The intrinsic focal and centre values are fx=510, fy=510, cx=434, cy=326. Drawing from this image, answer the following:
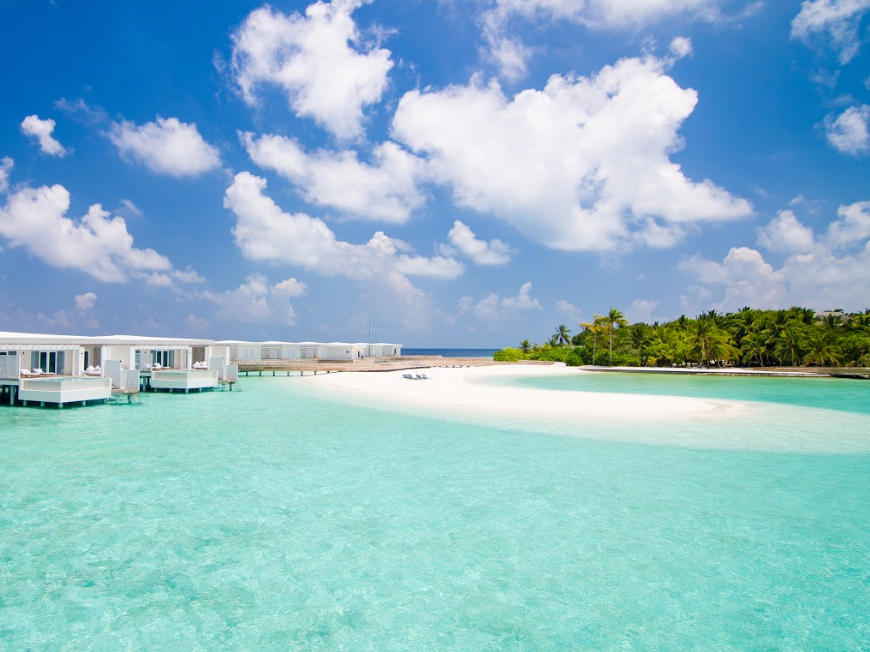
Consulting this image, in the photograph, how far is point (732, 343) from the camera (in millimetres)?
58375

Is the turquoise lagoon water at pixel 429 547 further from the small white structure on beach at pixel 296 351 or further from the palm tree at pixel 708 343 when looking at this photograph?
the palm tree at pixel 708 343

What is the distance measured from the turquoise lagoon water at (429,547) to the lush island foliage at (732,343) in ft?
153

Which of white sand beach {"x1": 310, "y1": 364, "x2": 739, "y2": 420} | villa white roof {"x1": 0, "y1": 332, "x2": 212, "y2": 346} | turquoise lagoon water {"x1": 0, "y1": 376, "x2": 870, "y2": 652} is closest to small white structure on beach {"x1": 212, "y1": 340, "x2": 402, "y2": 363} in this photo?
villa white roof {"x1": 0, "y1": 332, "x2": 212, "y2": 346}

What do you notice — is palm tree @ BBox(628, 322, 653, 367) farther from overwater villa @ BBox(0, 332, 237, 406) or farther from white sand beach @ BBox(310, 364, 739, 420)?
overwater villa @ BBox(0, 332, 237, 406)

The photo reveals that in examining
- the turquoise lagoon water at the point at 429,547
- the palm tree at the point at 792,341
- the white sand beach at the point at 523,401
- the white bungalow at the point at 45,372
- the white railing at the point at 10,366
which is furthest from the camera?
the palm tree at the point at 792,341

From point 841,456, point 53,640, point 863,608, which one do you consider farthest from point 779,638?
point 841,456

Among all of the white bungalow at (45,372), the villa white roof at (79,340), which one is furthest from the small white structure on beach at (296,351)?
the white bungalow at (45,372)

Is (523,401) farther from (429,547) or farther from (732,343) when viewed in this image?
(732,343)

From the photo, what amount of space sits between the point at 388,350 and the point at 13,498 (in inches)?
2560

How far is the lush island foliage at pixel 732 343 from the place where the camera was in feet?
178

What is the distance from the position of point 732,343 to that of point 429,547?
202ft

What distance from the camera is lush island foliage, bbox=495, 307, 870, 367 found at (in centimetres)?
5428

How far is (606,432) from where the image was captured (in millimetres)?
16031

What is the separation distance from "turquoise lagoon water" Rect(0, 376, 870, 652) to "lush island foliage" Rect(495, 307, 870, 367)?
46.6 meters
